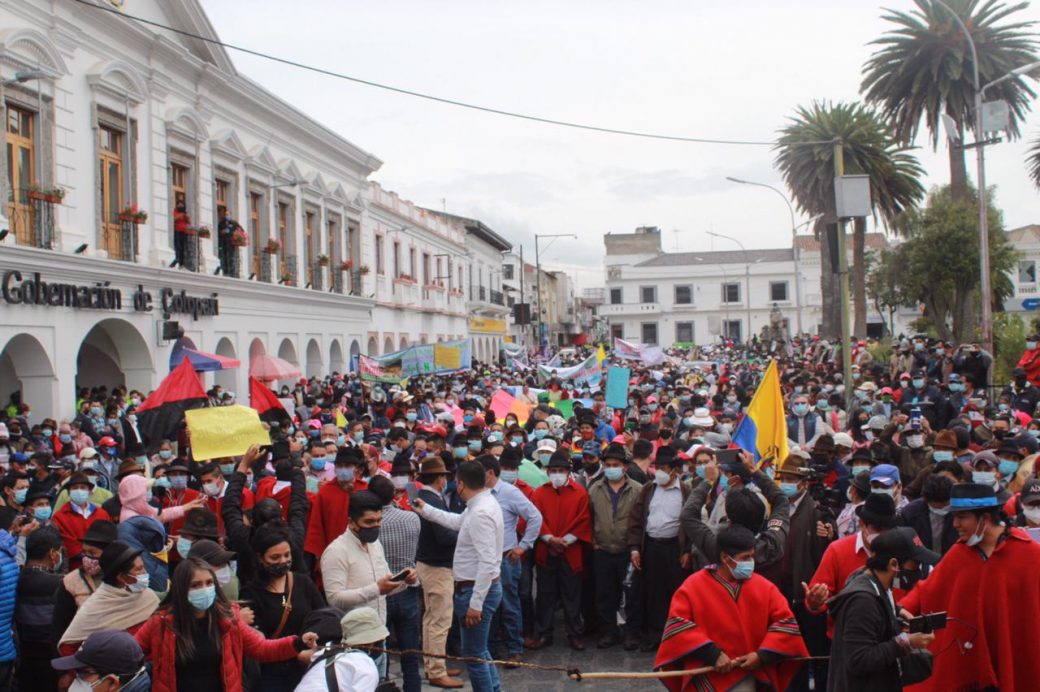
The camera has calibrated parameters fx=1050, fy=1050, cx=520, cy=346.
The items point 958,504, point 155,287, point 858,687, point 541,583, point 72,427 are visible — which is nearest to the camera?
point 858,687

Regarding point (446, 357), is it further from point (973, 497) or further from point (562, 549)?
point (973, 497)

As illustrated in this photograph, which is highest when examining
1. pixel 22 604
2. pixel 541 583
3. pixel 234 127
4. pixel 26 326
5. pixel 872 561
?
pixel 234 127

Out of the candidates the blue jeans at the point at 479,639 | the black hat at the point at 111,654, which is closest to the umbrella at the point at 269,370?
the blue jeans at the point at 479,639

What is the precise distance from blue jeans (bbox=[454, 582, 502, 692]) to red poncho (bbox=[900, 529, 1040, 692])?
9.22 ft

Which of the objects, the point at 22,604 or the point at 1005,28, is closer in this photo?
the point at 22,604

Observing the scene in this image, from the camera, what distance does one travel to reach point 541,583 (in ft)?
31.2

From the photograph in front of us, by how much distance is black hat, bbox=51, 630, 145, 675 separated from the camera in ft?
15.0

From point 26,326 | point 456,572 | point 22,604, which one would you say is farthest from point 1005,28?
point 22,604

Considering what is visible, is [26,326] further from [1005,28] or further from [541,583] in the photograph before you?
[1005,28]

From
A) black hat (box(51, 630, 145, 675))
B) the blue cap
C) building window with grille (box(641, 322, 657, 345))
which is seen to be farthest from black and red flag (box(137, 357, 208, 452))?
building window with grille (box(641, 322, 657, 345))

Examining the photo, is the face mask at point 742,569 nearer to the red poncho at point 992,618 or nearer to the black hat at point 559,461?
the red poncho at point 992,618

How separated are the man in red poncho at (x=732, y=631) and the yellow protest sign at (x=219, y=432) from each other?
6.14 m

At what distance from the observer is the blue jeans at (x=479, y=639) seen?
6812 mm

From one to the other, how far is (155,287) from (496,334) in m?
42.1
